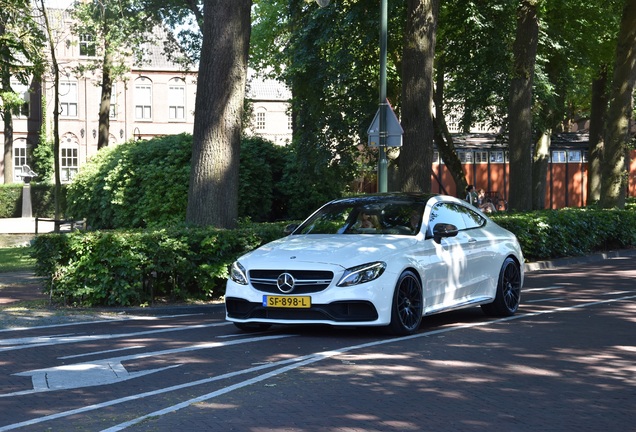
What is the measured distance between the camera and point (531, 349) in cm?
1071

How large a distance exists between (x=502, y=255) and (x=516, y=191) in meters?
14.4

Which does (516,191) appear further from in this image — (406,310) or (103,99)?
(103,99)

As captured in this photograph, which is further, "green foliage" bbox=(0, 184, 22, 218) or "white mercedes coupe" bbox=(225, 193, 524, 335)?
"green foliage" bbox=(0, 184, 22, 218)

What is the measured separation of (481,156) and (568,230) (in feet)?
124

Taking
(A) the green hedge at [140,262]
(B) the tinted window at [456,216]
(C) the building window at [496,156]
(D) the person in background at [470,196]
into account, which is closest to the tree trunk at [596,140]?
(D) the person in background at [470,196]

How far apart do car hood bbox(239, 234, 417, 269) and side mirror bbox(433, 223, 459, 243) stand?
383 millimetres

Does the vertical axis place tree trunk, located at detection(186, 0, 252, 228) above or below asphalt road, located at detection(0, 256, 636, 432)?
above

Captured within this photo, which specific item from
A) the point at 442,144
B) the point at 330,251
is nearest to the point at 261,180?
the point at 442,144

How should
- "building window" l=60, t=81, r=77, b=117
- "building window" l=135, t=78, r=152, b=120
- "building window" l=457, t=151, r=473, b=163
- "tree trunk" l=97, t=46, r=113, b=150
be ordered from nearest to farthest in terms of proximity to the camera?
"tree trunk" l=97, t=46, r=113, b=150 → "building window" l=457, t=151, r=473, b=163 → "building window" l=60, t=81, r=77, b=117 → "building window" l=135, t=78, r=152, b=120

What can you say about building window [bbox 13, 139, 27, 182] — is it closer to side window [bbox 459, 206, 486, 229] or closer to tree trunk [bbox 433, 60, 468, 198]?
tree trunk [bbox 433, 60, 468, 198]

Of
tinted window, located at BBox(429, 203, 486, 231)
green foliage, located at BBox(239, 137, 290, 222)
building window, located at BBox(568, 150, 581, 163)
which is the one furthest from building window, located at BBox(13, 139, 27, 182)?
tinted window, located at BBox(429, 203, 486, 231)

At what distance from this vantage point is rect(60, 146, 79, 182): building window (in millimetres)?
75562

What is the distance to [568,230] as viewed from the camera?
24953mm

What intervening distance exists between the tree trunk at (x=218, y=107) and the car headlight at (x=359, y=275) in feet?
21.8
